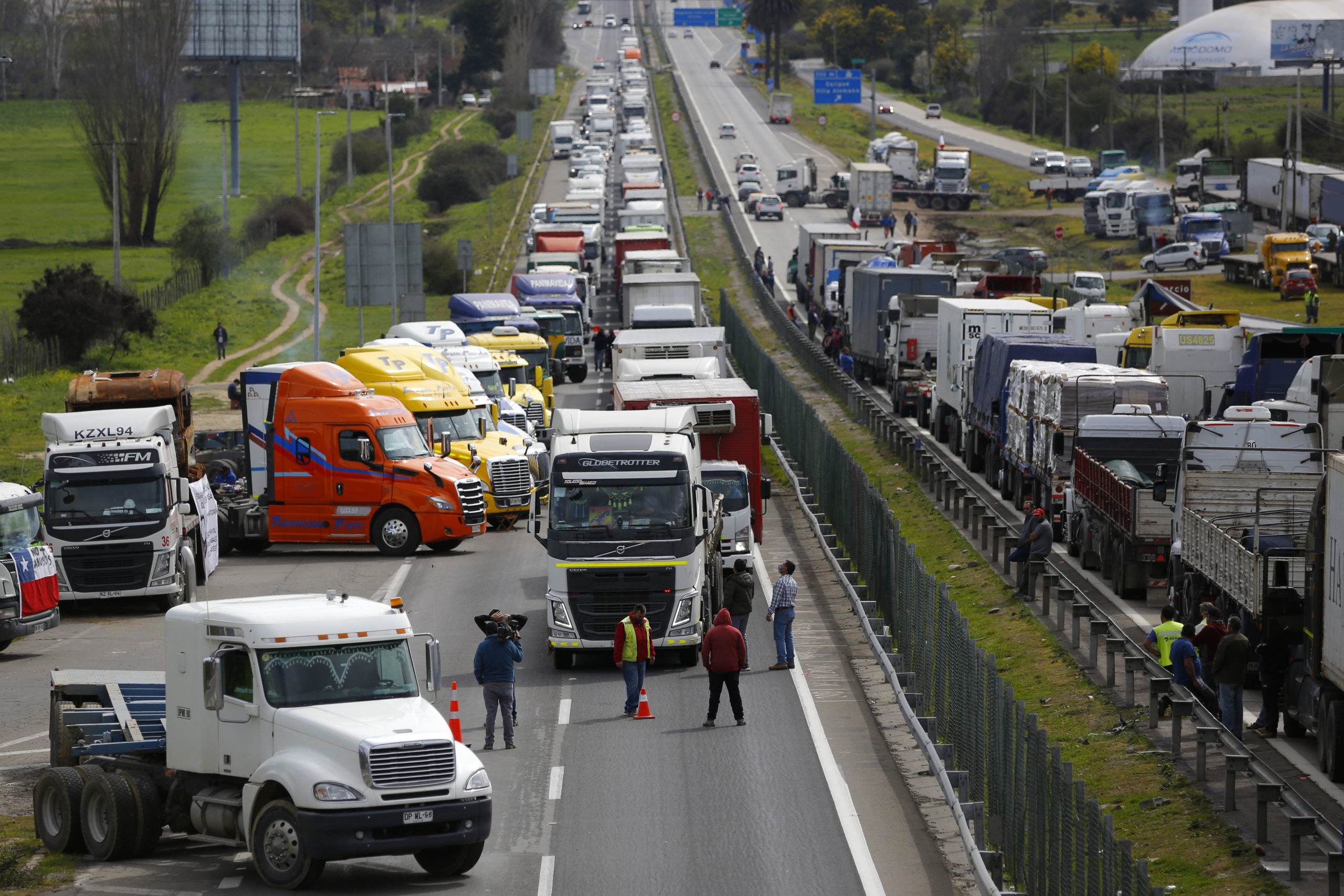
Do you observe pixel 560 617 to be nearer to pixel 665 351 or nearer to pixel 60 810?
pixel 60 810

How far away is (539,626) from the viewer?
26.8m

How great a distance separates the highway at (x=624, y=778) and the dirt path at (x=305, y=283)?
2900cm

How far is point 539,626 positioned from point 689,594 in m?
4.35

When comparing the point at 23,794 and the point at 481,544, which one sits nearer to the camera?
the point at 23,794

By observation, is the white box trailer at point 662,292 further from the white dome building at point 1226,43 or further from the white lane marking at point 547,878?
the white dome building at point 1226,43

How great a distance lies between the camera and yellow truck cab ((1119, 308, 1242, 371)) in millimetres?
42844

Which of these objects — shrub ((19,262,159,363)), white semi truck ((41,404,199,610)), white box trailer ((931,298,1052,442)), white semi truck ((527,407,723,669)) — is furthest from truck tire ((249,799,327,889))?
shrub ((19,262,159,363))

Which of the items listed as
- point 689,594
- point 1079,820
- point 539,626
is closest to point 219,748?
point 1079,820

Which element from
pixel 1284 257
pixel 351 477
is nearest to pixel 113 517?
pixel 351 477

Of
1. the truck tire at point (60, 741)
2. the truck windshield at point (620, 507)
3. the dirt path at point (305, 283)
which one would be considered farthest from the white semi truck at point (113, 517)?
the dirt path at point (305, 283)

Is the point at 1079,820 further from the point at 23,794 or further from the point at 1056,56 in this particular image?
the point at 1056,56

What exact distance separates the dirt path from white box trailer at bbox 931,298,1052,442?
21.3 meters

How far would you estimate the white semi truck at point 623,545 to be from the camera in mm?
23016

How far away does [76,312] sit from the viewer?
66.1 meters
